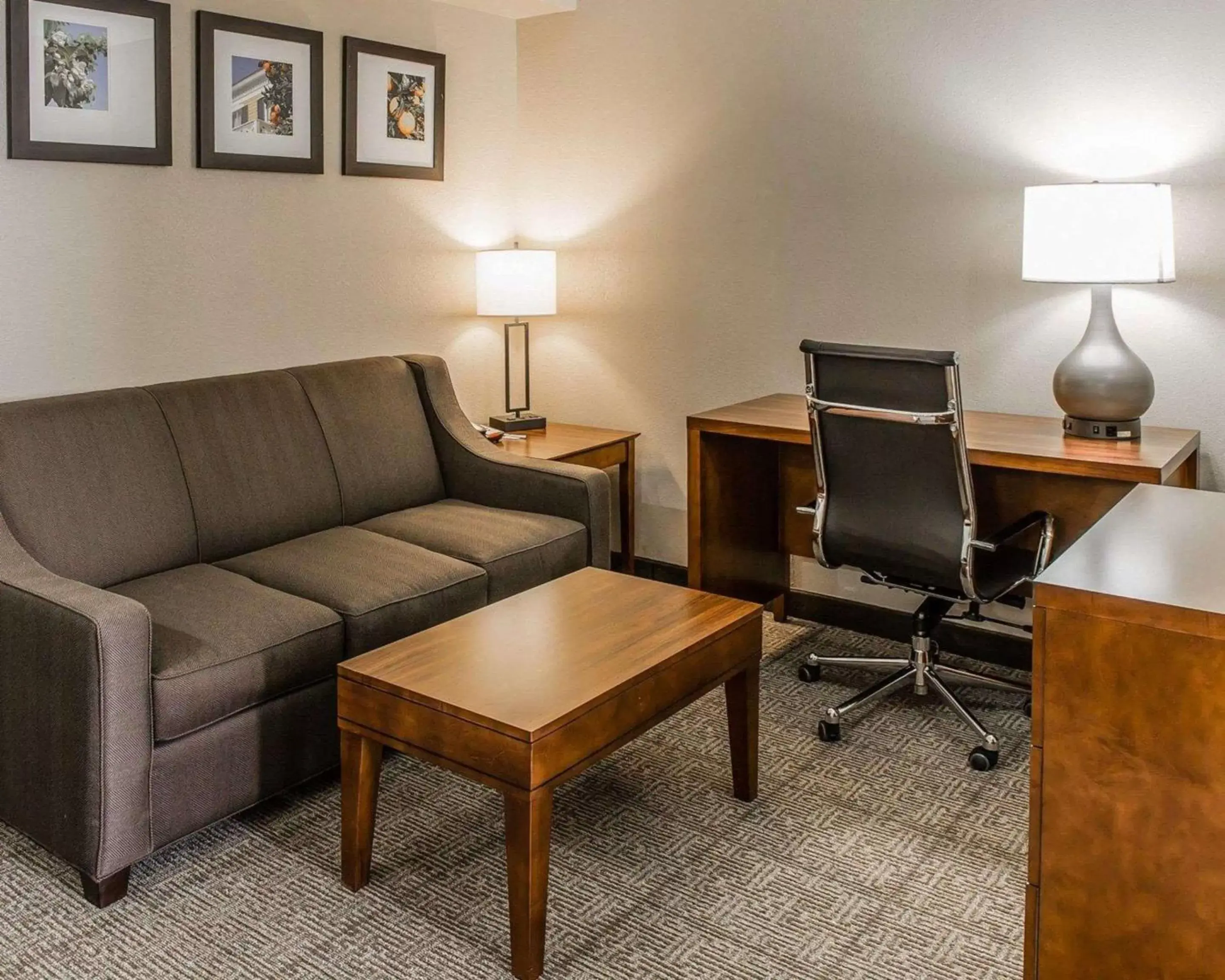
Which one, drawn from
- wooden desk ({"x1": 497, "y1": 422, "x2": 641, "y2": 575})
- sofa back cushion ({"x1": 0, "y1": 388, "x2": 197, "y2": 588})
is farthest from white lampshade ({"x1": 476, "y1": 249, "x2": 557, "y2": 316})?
sofa back cushion ({"x1": 0, "y1": 388, "x2": 197, "y2": 588})

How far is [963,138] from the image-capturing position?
3250 millimetres

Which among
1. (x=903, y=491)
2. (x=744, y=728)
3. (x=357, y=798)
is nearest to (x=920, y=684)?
(x=903, y=491)

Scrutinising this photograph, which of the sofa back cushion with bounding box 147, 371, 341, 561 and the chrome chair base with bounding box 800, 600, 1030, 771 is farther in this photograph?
the sofa back cushion with bounding box 147, 371, 341, 561

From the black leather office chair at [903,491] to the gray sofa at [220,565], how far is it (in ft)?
2.59

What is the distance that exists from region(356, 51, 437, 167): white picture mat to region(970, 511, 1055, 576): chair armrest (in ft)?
7.17

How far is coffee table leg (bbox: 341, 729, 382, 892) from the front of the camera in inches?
85.4

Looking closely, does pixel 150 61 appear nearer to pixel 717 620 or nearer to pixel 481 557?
pixel 481 557

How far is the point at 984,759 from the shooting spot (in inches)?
108

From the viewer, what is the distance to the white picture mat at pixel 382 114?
11.8ft

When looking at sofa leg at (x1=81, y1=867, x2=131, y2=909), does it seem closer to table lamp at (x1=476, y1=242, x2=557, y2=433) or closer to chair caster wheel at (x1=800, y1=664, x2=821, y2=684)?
chair caster wheel at (x1=800, y1=664, x2=821, y2=684)

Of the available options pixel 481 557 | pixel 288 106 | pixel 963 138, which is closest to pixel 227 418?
pixel 481 557

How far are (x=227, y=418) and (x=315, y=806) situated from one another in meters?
1.06

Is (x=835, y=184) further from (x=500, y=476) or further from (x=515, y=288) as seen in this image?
(x=500, y=476)

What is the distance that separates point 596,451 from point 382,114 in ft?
4.12
